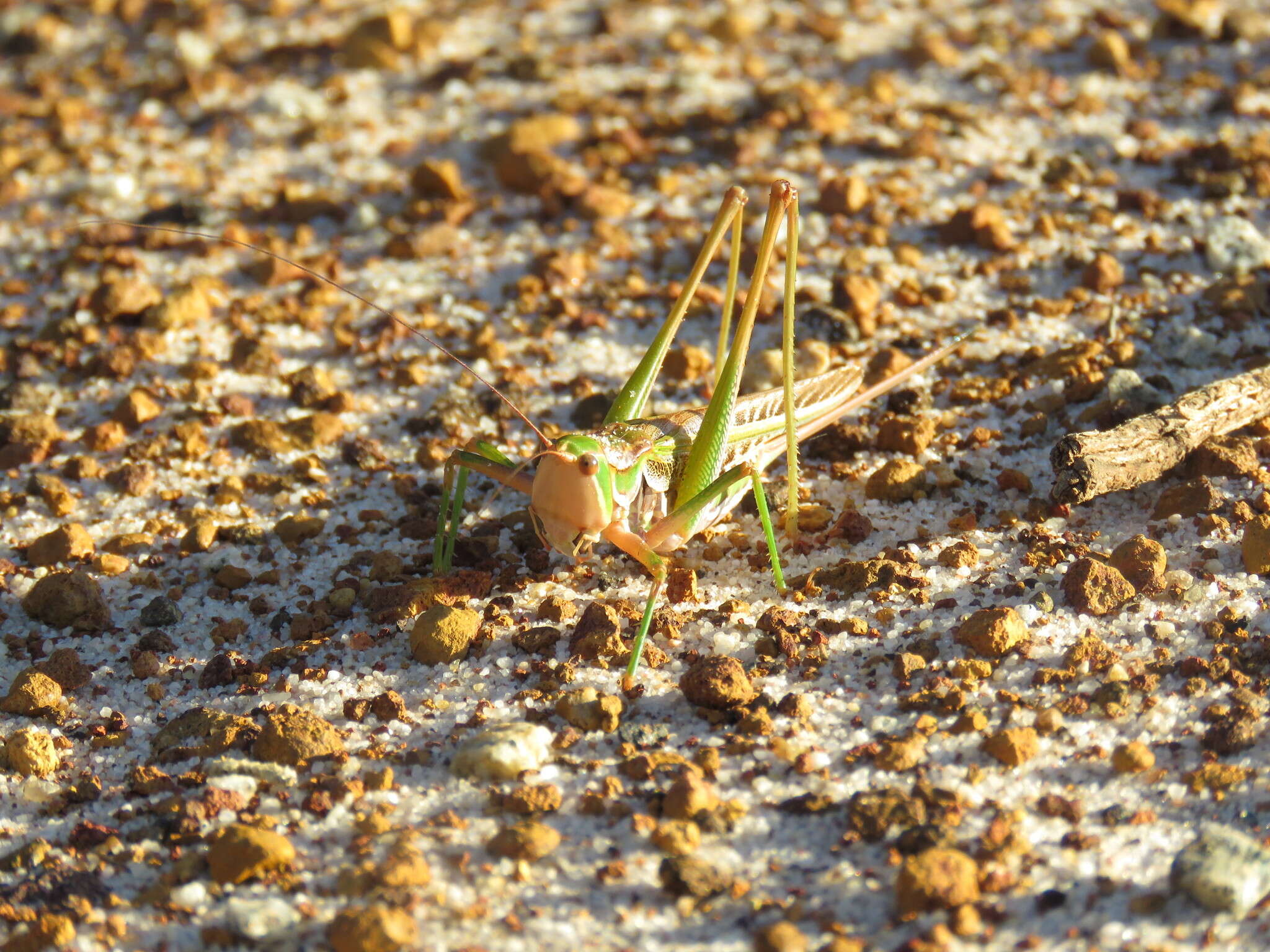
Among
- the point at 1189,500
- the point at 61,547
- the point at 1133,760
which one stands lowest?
the point at 1133,760

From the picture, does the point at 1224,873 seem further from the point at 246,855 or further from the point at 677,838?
the point at 246,855

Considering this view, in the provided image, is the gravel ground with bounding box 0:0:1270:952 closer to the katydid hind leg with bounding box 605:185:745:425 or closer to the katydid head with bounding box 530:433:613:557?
the katydid head with bounding box 530:433:613:557

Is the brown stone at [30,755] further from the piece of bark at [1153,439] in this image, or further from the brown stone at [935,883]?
the piece of bark at [1153,439]

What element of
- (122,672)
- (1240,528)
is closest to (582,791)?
(122,672)

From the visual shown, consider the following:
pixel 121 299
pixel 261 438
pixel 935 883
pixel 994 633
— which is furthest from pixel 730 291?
pixel 121 299

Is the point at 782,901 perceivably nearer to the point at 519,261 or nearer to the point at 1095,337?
the point at 1095,337

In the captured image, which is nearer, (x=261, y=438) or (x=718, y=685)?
(x=718, y=685)
